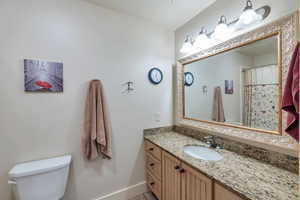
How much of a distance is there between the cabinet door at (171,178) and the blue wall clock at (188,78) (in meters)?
1.07

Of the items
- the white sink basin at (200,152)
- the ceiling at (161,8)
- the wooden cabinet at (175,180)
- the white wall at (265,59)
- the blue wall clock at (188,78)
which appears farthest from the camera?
the blue wall clock at (188,78)

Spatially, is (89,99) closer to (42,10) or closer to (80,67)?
(80,67)

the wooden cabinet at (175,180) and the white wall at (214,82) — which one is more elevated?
the white wall at (214,82)

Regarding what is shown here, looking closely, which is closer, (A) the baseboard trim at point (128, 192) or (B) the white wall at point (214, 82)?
(B) the white wall at point (214, 82)

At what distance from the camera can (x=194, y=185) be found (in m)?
1.05

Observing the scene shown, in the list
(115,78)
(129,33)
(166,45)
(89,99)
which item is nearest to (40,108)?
(89,99)

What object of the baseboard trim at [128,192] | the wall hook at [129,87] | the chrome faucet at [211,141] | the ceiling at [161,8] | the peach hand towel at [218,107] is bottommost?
the baseboard trim at [128,192]

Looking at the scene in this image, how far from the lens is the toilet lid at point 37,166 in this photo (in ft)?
3.58

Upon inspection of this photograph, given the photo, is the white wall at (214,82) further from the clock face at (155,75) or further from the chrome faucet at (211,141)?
the clock face at (155,75)

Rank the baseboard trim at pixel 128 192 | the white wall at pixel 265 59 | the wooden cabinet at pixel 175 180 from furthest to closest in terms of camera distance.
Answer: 1. the baseboard trim at pixel 128 192
2. the white wall at pixel 265 59
3. the wooden cabinet at pixel 175 180

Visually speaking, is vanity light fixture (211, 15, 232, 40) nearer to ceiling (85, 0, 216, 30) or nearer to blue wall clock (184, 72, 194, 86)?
ceiling (85, 0, 216, 30)

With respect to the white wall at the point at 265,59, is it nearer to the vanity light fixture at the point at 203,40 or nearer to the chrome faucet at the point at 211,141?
the vanity light fixture at the point at 203,40

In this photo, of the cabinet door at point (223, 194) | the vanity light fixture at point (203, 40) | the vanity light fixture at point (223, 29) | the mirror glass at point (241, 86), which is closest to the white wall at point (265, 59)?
the mirror glass at point (241, 86)

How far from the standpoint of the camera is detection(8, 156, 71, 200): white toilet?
1.10 m
